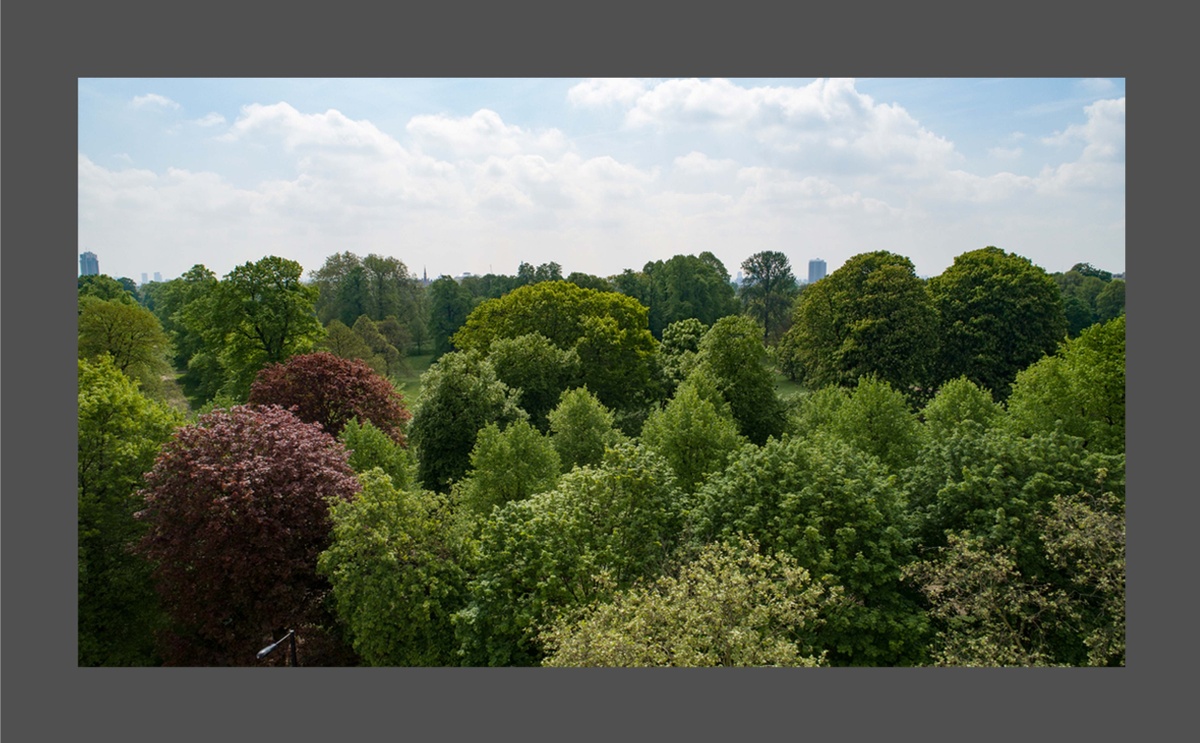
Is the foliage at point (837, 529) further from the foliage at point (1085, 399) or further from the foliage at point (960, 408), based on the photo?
the foliage at point (960, 408)

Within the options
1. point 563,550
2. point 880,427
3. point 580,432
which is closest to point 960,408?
point 880,427

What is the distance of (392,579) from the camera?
16703 mm

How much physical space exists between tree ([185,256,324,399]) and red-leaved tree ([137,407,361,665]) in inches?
664

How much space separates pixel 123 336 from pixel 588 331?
21032 mm

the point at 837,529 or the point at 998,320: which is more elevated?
the point at 998,320

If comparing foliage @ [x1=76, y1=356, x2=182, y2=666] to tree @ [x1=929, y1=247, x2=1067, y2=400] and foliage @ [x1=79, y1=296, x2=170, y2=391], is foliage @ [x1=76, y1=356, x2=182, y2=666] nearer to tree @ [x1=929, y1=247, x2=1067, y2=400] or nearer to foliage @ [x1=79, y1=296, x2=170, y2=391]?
foliage @ [x1=79, y1=296, x2=170, y2=391]

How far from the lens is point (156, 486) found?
19.3 meters

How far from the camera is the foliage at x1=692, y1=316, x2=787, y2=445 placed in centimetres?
3309

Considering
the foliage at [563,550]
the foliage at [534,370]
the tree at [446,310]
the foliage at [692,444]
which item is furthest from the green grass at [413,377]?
the foliage at [563,550]

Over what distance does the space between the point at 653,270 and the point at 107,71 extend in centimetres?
5595

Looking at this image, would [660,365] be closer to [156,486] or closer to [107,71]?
[156,486]

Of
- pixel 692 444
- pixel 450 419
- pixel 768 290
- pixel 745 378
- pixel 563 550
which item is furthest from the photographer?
pixel 768 290

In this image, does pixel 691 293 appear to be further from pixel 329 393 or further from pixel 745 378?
pixel 329 393

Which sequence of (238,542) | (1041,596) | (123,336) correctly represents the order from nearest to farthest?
(1041,596)
(238,542)
(123,336)
